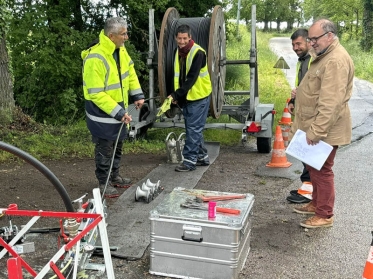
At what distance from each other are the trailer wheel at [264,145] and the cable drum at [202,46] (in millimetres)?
839

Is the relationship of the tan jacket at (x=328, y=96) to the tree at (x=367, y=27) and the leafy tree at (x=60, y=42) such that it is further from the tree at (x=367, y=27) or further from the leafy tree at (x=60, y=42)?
the tree at (x=367, y=27)

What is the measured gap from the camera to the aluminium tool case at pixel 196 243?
3.56 metres

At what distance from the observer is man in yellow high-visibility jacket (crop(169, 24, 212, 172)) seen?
6.35m

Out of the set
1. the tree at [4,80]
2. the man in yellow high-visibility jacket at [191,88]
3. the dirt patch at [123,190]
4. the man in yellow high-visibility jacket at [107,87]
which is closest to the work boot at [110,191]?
the man in yellow high-visibility jacket at [107,87]

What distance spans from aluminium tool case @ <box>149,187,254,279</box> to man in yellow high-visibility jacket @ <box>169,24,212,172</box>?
9.49 ft

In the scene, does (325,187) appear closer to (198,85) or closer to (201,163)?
(198,85)

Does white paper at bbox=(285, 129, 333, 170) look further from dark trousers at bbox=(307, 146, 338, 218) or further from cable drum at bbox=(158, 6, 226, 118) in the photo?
cable drum at bbox=(158, 6, 226, 118)

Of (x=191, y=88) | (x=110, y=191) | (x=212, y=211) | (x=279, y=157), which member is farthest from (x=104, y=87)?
(x=279, y=157)

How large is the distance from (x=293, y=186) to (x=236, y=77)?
12.3m

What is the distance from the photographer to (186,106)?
6680mm

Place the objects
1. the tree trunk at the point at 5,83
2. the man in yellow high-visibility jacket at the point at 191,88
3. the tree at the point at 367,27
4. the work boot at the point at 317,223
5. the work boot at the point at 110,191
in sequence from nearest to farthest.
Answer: the work boot at the point at 317,223
the work boot at the point at 110,191
the man in yellow high-visibility jacket at the point at 191,88
the tree trunk at the point at 5,83
the tree at the point at 367,27

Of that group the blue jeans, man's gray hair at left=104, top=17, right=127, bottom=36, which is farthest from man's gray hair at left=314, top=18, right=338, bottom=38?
the blue jeans

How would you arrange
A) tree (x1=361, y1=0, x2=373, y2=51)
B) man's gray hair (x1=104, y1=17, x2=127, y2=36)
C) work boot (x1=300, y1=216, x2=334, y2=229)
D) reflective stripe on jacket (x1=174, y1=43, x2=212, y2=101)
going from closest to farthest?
work boot (x1=300, y1=216, x2=334, y2=229) → man's gray hair (x1=104, y1=17, x2=127, y2=36) → reflective stripe on jacket (x1=174, y1=43, x2=212, y2=101) → tree (x1=361, y1=0, x2=373, y2=51)

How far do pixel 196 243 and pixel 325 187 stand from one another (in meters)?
1.66
